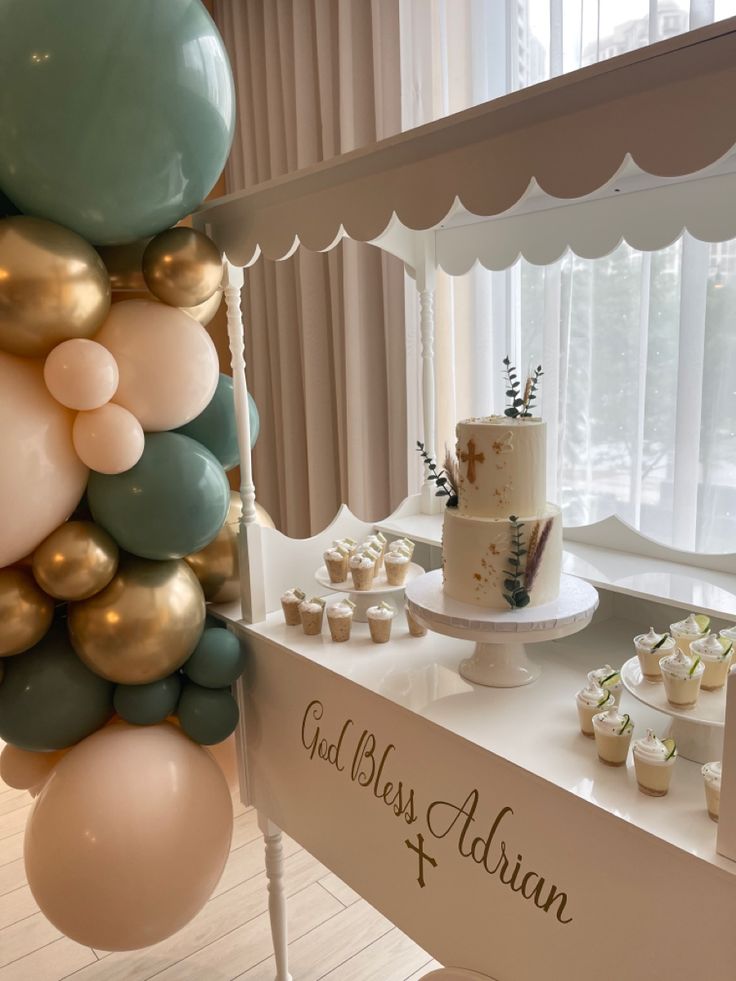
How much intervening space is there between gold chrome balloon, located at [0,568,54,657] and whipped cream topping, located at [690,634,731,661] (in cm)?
100

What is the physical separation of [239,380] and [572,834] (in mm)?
939

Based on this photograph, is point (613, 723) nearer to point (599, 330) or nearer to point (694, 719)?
point (694, 719)

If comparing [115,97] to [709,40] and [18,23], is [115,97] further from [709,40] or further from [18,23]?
[709,40]

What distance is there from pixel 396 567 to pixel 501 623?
44 cm

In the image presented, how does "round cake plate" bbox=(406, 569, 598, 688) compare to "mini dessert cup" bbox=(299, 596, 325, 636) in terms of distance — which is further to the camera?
"mini dessert cup" bbox=(299, 596, 325, 636)

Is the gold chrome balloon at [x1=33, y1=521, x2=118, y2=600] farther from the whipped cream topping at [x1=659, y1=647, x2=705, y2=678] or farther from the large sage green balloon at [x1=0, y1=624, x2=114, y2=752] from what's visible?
the whipped cream topping at [x1=659, y1=647, x2=705, y2=678]

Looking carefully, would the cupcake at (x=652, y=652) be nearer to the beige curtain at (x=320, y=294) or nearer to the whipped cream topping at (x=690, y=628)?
the whipped cream topping at (x=690, y=628)

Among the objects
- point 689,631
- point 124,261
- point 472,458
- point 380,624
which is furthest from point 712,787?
point 124,261

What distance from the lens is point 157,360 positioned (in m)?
1.23

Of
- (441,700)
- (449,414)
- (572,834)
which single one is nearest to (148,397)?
(441,700)

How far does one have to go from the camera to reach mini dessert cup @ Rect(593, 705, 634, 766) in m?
0.97

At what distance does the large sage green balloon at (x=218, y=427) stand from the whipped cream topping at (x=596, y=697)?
773mm

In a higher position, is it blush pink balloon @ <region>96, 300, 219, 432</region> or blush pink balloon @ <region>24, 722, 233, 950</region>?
blush pink balloon @ <region>96, 300, 219, 432</region>

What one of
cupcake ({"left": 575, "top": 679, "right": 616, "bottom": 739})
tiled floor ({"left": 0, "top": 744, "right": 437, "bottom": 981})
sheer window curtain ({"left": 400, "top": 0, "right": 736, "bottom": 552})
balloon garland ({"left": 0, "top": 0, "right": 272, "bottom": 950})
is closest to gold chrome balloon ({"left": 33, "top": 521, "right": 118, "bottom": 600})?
balloon garland ({"left": 0, "top": 0, "right": 272, "bottom": 950})
